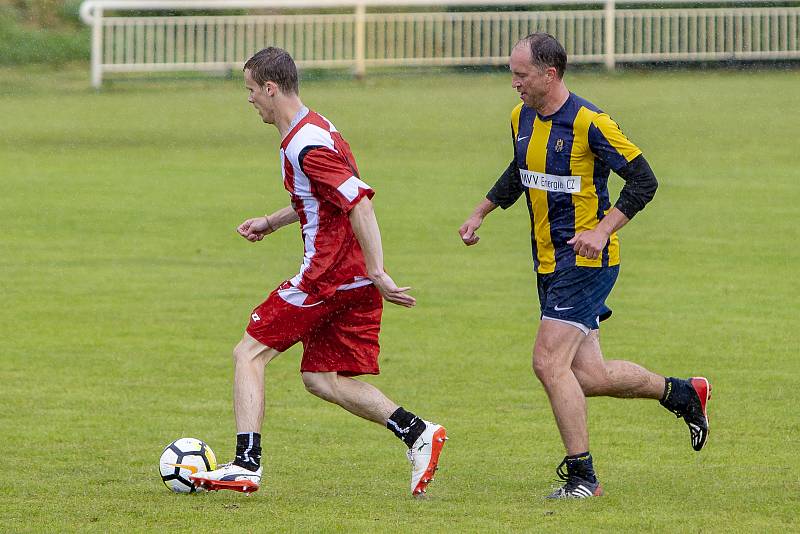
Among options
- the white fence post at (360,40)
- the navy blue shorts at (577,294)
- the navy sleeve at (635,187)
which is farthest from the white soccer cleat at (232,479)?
the white fence post at (360,40)

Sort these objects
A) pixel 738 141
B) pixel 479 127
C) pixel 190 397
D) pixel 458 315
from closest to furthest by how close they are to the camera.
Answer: pixel 190 397 < pixel 458 315 < pixel 738 141 < pixel 479 127

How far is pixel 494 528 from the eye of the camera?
612 centimetres

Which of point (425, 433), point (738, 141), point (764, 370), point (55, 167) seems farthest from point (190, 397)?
point (738, 141)

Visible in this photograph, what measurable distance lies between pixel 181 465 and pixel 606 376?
1.97 metres

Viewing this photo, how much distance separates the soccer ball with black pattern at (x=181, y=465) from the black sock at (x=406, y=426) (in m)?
0.85

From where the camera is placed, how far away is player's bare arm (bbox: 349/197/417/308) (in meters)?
6.62

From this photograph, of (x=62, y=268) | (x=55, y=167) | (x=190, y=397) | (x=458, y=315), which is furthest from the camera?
→ (x=55, y=167)

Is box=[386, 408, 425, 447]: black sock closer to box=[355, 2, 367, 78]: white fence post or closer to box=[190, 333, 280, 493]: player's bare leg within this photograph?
box=[190, 333, 280, 493]: player's bare leg

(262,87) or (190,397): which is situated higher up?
(262,87)

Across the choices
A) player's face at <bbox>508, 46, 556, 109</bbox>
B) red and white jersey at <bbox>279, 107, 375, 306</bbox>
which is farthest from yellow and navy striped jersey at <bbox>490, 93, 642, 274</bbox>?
red and white jersey at <bbox>279, 107, 375, 306</bbox>

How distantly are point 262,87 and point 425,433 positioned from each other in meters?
1.69

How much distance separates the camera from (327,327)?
7.04 m

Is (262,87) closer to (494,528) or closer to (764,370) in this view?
(494,528)

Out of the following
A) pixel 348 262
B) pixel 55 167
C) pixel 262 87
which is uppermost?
pixel 262 87
